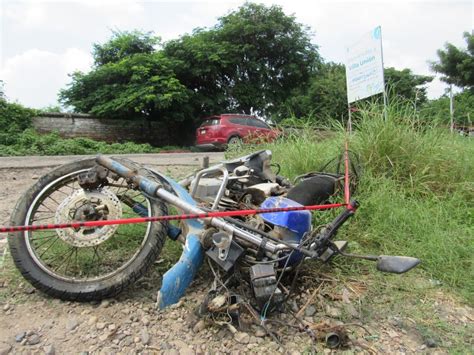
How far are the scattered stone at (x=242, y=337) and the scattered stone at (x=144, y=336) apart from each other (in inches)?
18.4

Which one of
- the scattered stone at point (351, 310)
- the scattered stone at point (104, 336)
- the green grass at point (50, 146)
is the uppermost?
the green grass at point (50, 146)

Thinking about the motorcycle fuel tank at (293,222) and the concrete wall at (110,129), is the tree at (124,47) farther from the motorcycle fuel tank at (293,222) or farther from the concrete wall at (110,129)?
the motorcycle fuel tank at (293,222)

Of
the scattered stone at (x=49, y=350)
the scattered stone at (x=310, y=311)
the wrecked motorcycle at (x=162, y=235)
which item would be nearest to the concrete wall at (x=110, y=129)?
the wrecked motorcycle at (x=162, y=235)

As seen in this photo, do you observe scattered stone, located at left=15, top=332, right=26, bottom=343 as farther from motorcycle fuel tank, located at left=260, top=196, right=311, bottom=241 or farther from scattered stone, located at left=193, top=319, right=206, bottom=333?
motorcycle fuel tank, located at left=260, top=196, right=311, bottom=241

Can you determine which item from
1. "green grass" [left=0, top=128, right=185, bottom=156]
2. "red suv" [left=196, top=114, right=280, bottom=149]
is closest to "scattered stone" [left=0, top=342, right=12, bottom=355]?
"green grass" [left=0, top=128, right=185, bottom=156]

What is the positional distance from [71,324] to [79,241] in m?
0.50

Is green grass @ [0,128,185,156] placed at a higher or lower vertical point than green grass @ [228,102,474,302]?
higher

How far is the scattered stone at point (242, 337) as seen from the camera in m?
1.96

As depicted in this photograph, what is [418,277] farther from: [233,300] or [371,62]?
[371,62]

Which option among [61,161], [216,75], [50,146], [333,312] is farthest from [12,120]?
[333,312]

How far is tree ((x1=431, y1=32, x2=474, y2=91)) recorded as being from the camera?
23.3 m

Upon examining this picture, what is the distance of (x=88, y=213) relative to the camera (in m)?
2.37

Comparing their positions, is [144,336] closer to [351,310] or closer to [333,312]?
[333,312]

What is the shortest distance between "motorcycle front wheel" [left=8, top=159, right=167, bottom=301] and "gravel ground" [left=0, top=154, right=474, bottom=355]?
0.13m
